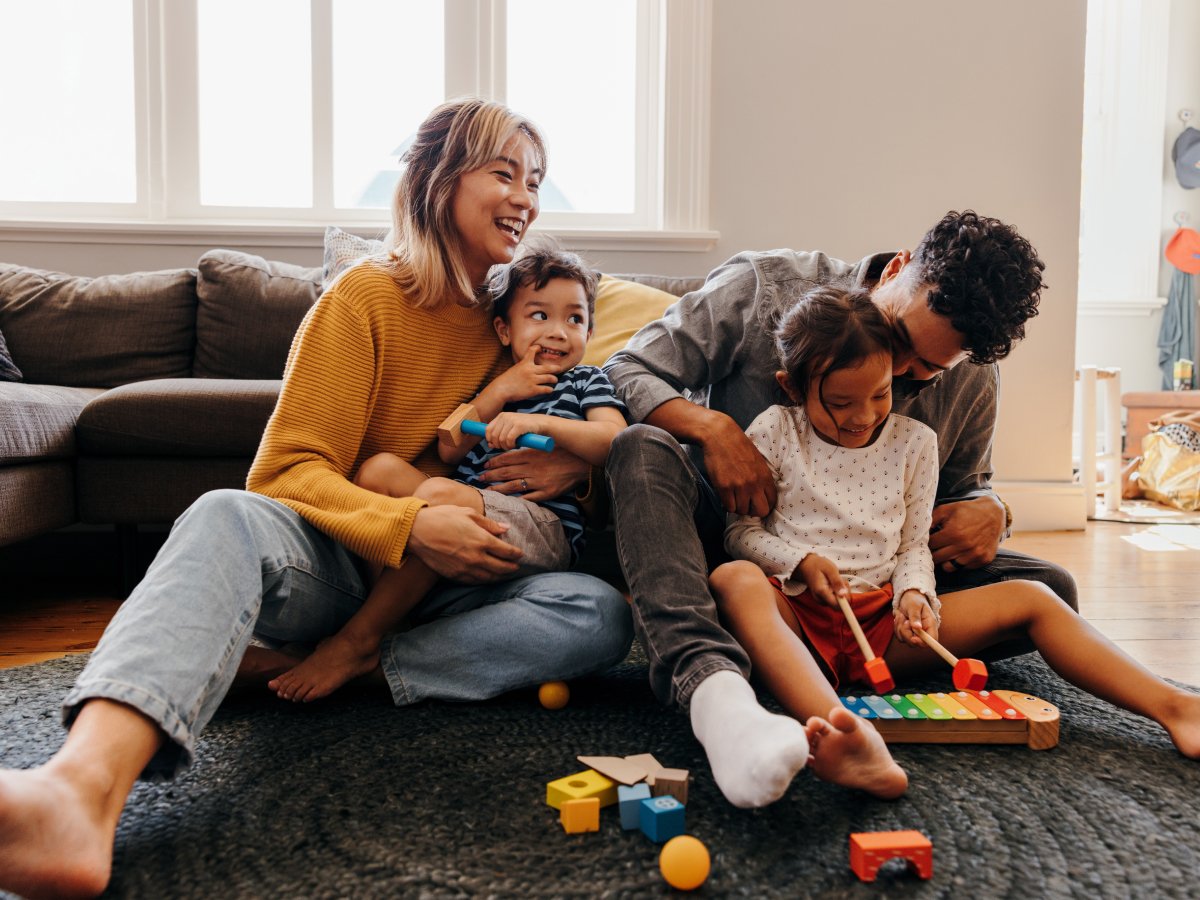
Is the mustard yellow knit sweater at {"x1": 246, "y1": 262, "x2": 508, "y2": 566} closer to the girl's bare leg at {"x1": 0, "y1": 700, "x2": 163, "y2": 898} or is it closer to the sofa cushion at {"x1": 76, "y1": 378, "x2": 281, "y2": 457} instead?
the girl's bare leg at {"x1": 0, "y1": 700, "x2": 163, "y2": 898}

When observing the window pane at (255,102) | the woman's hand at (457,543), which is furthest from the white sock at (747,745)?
the window pane at (255,102)

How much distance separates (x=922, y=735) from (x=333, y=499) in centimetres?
74

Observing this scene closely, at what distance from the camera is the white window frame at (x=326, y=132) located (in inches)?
106

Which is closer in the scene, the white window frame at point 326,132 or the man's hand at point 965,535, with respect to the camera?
the man's hand at point 965,535

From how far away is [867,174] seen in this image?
2.82 m

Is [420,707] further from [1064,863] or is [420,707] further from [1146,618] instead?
[1146,618]

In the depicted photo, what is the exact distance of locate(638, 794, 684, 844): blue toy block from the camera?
841 millimetres

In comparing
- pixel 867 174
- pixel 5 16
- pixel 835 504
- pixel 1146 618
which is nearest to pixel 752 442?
pixel 835 504

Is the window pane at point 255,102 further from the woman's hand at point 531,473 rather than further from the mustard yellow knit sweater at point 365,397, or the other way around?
the woman's hand at point 531,473

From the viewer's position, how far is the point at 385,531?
111 cm

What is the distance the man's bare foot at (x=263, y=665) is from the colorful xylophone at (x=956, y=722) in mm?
697

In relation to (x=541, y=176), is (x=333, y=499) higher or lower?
lower

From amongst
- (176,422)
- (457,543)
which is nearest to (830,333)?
(457,543)

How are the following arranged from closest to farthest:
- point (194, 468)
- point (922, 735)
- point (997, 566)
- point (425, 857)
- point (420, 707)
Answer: point (425, 857) < point (922, 735) < point (420, 707) < point (997, 566) < point (194, 468)
